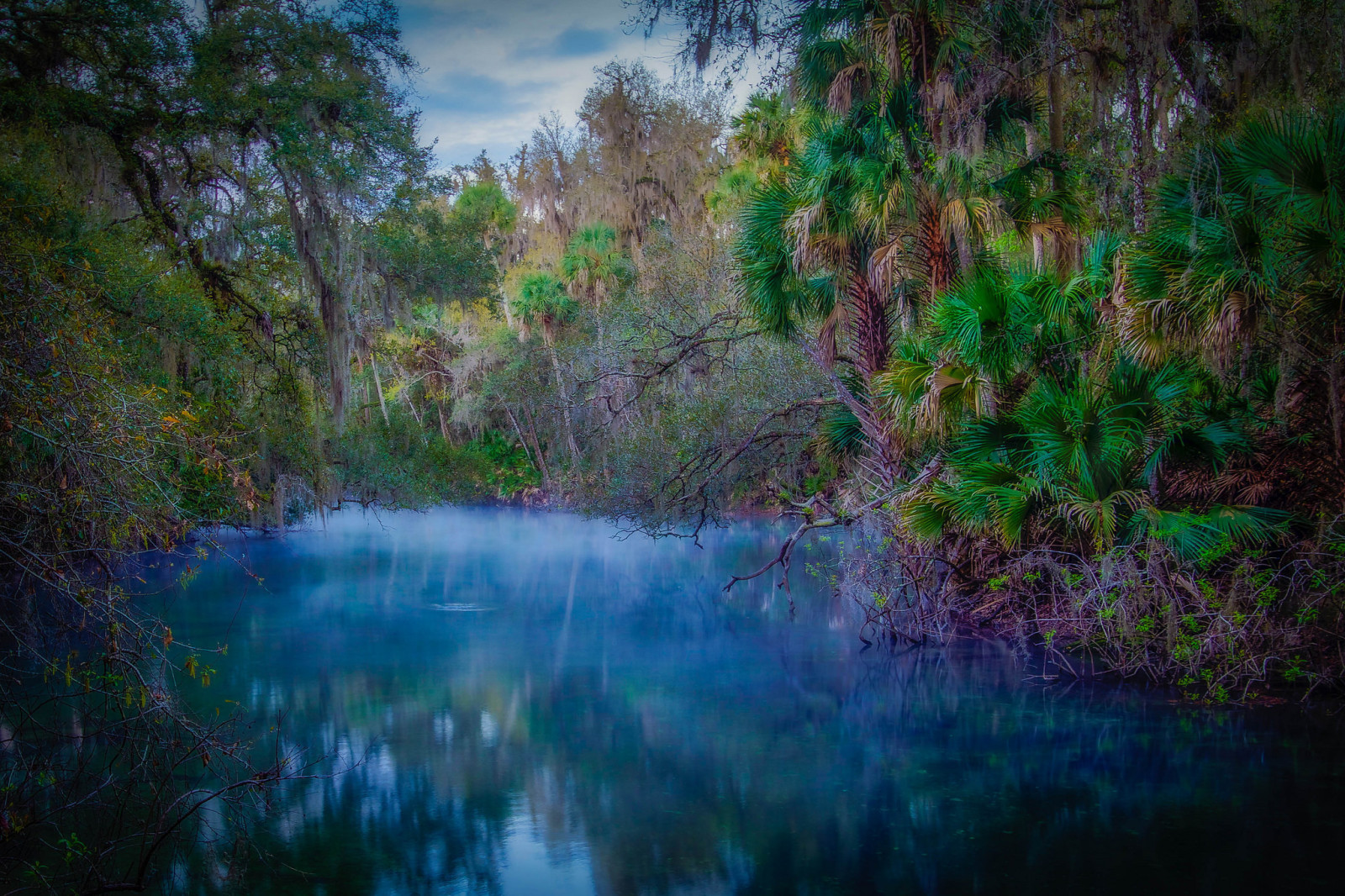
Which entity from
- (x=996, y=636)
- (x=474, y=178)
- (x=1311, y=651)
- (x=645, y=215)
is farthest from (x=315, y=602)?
(x=474, y=178)

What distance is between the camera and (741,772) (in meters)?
7.29

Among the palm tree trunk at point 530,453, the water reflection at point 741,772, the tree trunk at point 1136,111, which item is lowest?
the water reflection at point 741,772

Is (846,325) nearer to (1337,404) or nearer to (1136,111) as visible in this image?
(1136,111)

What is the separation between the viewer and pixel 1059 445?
28.0ft

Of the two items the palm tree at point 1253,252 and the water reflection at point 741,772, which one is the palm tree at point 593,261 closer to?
the water reflection at point 741,772

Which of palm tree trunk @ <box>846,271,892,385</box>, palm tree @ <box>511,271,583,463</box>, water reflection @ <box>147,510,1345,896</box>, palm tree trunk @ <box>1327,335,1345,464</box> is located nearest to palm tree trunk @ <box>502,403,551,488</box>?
palm tree @ <box>511,271,583,463</box>

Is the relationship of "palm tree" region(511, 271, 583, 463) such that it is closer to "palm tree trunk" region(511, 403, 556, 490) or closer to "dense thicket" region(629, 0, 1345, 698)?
"palm tree trunk" region(511, 403, 556, 490)

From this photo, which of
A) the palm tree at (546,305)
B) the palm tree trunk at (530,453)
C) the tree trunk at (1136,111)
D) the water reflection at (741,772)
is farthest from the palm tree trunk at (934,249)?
the palm tree trunk at (530,453)

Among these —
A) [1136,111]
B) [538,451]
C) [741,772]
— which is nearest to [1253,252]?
[1136,111]

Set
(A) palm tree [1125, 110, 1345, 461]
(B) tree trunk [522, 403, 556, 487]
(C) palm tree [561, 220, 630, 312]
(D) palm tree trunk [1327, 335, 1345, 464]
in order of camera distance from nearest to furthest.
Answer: (A) palm tree [1125, 110, 1345, 461]
(D) palm tree trunk [1327, 335, 1345, 464]
(C) palm tree [561, 220, 630, 312]
(B) tree trunk [522, 403, 556, 487]

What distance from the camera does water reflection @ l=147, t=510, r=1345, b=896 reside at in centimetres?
555

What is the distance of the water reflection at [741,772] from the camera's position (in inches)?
219

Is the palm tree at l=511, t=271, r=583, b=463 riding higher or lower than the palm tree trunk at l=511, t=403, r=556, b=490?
higher

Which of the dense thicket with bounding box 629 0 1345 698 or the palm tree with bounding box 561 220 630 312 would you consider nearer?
the dense thicket with bounding box 629 0 1345 698
